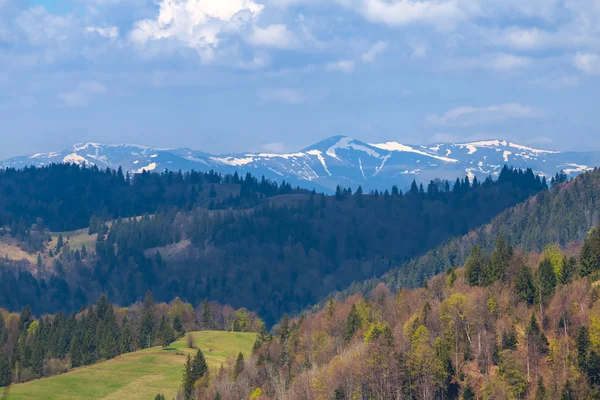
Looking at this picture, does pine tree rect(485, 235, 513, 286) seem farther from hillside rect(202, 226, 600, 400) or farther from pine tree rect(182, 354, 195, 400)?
pine tree rect(182, 354, 195, 400)

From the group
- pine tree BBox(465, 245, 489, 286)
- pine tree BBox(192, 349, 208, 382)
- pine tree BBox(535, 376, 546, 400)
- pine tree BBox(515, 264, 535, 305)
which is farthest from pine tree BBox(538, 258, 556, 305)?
pine tree BBox(192, 349, 208, 382)

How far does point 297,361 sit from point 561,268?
146 feet

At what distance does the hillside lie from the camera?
129 m

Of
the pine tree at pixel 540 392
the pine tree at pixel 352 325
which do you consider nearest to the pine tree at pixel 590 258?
the pine tree at pixel 540 392

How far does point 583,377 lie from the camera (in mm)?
123750

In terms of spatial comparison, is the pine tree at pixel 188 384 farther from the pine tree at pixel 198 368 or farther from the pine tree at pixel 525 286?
the pine tree at pixel 525 286

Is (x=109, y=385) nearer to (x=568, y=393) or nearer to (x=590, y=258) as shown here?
(x=590, y=258)

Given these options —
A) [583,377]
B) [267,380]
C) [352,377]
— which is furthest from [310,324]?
[583,377]

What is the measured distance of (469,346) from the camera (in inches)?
5536

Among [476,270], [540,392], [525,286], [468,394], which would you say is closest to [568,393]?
[540,392]

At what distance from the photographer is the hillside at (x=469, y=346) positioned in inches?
5074

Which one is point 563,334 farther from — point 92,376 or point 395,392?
point 92,376

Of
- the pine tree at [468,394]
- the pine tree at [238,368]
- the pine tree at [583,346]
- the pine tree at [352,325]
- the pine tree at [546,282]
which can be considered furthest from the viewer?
the pine tree at [352,325]

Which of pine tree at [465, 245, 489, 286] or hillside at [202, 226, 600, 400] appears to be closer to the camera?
hillside at [202, 226, 600, 400]
